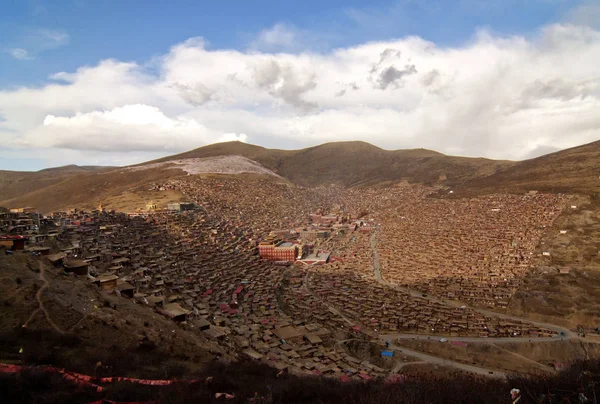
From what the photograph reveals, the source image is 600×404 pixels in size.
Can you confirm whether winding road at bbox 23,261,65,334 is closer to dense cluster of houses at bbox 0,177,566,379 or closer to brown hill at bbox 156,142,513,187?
dense cluster of houses at bbox 0,177,566,379

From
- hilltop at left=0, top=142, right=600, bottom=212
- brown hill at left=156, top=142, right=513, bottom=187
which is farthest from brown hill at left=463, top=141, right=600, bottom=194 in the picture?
brown hill at left=156, top=142, right=513, bottom=187

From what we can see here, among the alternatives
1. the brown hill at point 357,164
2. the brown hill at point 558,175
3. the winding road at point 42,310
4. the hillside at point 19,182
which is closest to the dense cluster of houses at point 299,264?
the winding road at point 42,310

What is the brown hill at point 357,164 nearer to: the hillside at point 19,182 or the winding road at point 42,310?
the hillside at point 19,182

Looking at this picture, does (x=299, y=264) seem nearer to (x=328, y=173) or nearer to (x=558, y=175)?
(x=558, y=175)

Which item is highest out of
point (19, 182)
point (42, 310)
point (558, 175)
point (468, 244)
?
point (19, 182)

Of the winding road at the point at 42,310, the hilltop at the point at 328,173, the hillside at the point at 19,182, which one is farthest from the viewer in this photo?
the hillside at the point at 19,182

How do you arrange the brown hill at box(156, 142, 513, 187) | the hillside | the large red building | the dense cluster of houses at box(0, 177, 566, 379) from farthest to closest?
the brown hill at box(156, 142, 513, 187)
the hillside
the large red building
the dense cluster of houses at box(0, 177, 566, 379)

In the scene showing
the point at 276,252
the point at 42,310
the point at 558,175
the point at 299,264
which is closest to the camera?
the point at 42,310

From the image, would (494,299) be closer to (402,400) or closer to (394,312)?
(394,312)

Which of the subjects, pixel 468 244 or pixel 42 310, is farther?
pixel 468 244

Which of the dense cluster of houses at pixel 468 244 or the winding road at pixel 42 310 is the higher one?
the winding road at pixel 42 310

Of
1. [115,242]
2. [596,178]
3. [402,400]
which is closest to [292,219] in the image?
[115,242]

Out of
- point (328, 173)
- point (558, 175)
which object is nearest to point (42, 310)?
point (558, 175)
